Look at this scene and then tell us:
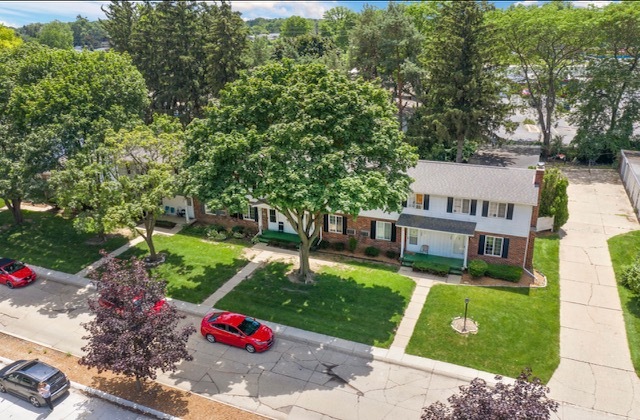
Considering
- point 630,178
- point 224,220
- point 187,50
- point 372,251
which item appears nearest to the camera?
point 372,251

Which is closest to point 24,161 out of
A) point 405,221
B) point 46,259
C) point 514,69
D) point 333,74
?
point 46,259

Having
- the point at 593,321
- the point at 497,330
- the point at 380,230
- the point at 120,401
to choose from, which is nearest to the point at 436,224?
the point at 380,230

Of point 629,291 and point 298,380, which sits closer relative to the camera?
point 298,380

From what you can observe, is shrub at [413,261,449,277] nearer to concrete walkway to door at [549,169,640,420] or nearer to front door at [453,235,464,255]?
front door at [453,235,464,255]

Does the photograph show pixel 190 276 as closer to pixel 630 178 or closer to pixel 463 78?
pixel 463 78

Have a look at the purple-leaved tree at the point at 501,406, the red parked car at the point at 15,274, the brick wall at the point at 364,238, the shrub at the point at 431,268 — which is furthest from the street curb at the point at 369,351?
the red parked car at the point at 15,274

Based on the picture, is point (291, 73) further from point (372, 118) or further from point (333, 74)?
point (372, 118)
